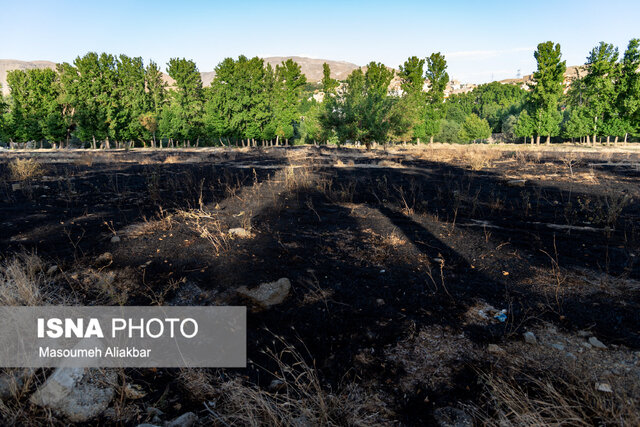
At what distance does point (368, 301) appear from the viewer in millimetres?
3422

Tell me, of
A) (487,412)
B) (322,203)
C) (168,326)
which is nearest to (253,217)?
(322,203)

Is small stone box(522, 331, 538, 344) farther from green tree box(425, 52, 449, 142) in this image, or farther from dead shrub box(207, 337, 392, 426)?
green tree box(425, 52, 449, 142)

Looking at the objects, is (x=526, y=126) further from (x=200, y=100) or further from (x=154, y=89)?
(x=154, y=89)

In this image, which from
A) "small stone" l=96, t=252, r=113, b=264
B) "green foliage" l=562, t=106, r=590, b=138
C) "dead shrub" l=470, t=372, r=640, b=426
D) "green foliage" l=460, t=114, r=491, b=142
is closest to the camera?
"dead shrub" l=470, t=372, r=640, b=426

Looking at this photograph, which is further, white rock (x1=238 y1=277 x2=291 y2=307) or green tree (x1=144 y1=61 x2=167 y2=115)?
green tree (x1=144 y1=61 x2=167 y2=115)

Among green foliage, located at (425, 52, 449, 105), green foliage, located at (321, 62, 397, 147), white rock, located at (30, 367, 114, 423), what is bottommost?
white rock, located at (30, 367, 114, 423)

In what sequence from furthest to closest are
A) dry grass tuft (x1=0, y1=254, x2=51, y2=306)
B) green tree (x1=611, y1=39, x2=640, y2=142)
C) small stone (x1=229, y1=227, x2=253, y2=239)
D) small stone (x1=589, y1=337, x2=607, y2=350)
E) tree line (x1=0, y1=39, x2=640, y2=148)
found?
tree line (x1=0, y1=39, x2=640, y2=148), green tree (x1=611, y1=39, x2=640, y2=142), small stone (x1=229, y1=227, x2=253, y2=239), dry grass tuft (x1=0, y1=254, x2=51, y2=306), small stone (x1=589, y1=337, x2=607, y2=350)

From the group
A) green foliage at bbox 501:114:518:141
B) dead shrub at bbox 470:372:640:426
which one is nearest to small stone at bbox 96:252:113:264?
dead shrub at bbox 470:372:640:426

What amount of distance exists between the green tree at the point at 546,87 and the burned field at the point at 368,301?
3882cm

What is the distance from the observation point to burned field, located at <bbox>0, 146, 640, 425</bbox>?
2078 millimetres

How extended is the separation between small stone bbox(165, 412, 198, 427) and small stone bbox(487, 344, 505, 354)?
2.18 meters

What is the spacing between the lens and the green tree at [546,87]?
122ft

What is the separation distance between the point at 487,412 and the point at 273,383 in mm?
1378

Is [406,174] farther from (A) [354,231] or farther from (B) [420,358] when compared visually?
(B) [420,358]
